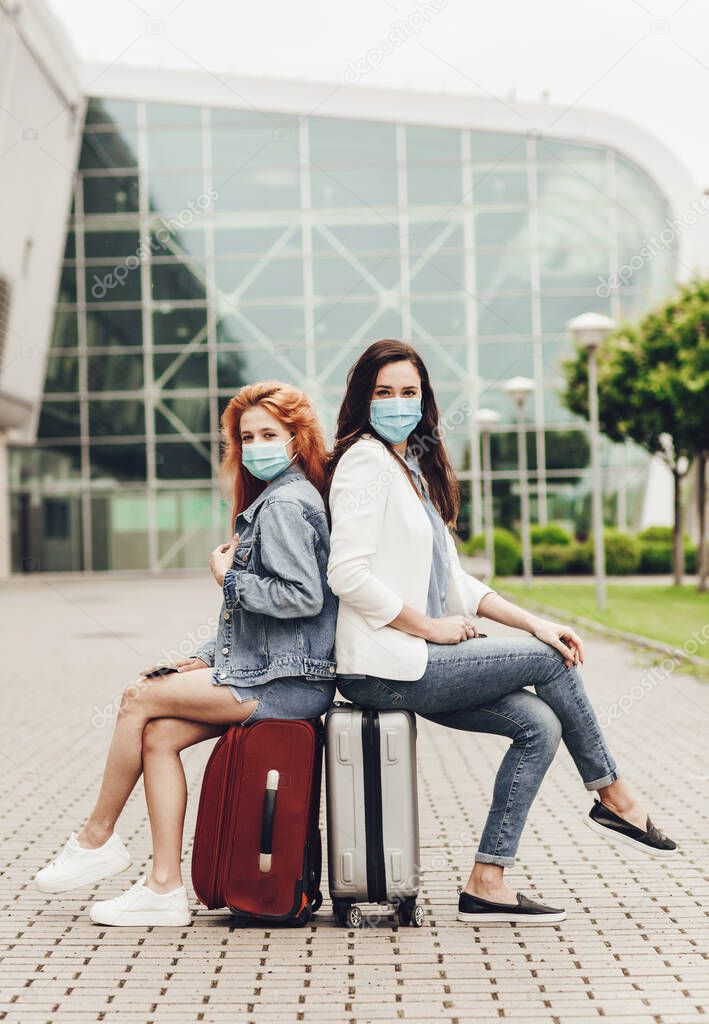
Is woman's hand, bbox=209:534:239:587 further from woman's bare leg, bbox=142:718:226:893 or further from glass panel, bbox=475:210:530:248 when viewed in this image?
glass panel, bbox=475:210:530:248

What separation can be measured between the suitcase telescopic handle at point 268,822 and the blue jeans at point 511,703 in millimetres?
373

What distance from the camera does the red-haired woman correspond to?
4.18 meters

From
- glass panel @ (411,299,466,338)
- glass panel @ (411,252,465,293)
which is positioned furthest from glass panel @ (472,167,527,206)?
glass panel @ (411,299,466,338)

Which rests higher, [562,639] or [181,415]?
[181,415]

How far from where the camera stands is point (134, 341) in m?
36.7

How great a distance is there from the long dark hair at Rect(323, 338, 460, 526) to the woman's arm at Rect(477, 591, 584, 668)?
0.39m

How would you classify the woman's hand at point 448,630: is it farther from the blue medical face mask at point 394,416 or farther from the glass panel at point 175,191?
the glass panel at point 175,191

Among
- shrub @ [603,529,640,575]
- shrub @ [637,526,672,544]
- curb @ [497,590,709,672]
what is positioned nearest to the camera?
curb @ [497,590,709,672]

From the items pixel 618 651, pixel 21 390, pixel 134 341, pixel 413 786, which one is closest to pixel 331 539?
pixel 413 786

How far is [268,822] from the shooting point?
4.03 metres

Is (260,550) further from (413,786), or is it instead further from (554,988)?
(554,988)

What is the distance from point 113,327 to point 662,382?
18.7m

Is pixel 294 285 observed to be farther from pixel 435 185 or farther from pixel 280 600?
pixel 280 600

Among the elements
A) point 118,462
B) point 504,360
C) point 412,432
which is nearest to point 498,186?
point 504,360
